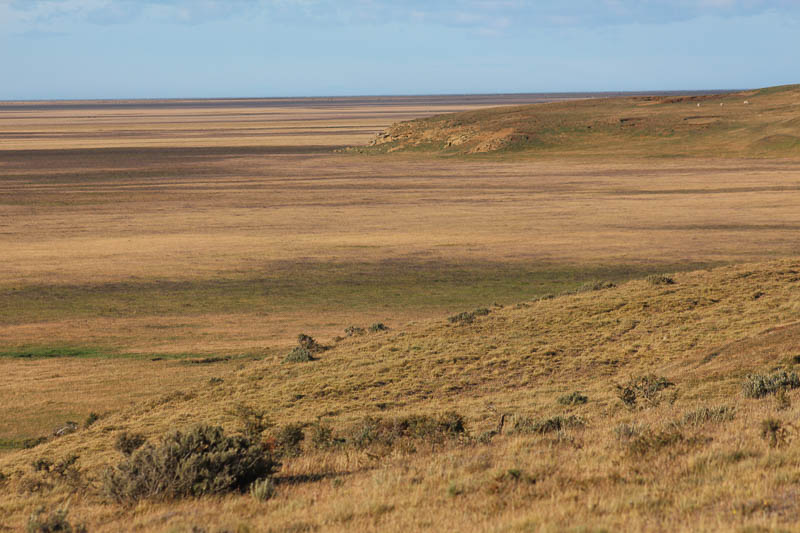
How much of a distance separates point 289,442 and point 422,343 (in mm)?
9819

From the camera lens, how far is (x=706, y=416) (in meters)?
11.5

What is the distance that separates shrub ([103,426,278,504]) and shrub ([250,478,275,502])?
0.98 ft

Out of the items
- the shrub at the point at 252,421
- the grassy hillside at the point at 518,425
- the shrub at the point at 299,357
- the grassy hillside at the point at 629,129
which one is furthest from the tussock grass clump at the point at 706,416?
the grassy hillside at the point at 629,129

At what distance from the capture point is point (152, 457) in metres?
9.98

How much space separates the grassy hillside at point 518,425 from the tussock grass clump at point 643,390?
0.06m

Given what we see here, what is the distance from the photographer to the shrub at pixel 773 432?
31.1 feet

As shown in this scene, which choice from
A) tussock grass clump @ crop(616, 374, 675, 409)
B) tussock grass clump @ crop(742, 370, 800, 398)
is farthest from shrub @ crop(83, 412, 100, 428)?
tussock grass clump @ crop(742, 370, 800, 398)

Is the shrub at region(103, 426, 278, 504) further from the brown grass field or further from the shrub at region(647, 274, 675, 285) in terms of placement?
the shrub at region(647, 274, 675, 285)

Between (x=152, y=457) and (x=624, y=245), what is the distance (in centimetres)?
3650

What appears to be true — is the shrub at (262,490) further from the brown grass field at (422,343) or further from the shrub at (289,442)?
the shrub at (289,442)

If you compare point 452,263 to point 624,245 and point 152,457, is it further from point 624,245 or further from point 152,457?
point 152,457

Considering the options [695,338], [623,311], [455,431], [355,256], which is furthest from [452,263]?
[455,431]

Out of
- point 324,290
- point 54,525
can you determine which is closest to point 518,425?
point 54,525

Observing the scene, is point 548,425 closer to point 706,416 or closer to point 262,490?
point 706,416
